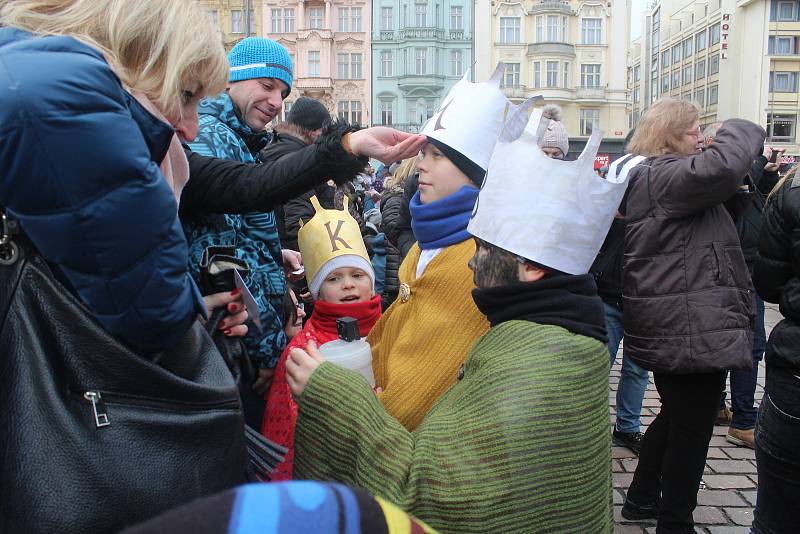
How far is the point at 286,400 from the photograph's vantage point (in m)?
2.74

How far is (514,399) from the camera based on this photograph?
166cm

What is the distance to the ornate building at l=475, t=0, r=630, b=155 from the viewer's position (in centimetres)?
5066

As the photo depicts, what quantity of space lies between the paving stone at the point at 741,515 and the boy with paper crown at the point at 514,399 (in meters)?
2.49

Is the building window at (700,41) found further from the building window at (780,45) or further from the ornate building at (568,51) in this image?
the ornate building at (568,51)

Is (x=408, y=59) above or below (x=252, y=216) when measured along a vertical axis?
above

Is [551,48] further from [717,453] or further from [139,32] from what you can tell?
[139,32]

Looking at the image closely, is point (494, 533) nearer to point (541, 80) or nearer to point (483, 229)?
point (483, 229)

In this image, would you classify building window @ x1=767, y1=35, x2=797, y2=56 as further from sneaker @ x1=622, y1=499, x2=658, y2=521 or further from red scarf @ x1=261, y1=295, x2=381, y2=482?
red scarf @ x1=261, y1=295, x2=381, y2=482

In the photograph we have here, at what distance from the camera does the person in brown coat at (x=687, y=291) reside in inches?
132

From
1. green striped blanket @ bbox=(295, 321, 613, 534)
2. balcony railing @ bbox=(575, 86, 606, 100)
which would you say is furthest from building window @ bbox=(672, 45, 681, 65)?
green striped blanket @ bbox=(295, 321, 613, 534)

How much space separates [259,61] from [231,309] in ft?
4.25

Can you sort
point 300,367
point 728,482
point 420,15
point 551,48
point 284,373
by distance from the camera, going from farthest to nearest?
point 551,48 → point 420,15 → point 728,482 → point 284,373 → point 300,367

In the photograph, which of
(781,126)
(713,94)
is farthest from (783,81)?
(713,94)

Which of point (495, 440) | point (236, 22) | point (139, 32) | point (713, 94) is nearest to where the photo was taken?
point (139, 32)
